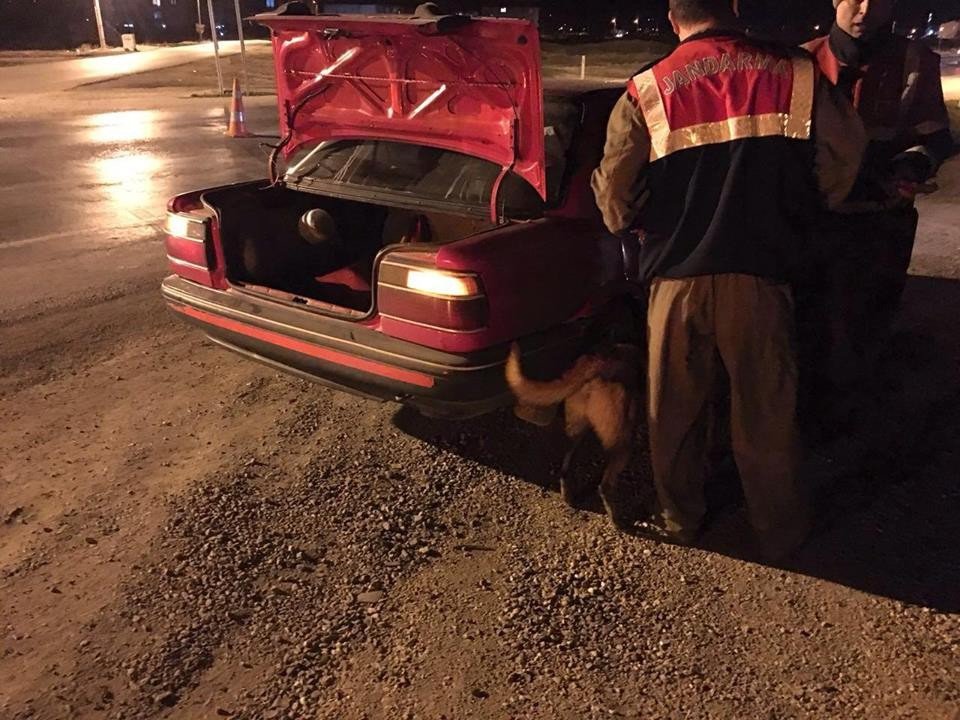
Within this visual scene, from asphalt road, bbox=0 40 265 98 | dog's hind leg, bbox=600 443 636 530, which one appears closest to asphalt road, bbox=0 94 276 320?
dog's hind leg, bbox=600 443 636 530

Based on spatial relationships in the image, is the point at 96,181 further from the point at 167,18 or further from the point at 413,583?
the point at 167,18

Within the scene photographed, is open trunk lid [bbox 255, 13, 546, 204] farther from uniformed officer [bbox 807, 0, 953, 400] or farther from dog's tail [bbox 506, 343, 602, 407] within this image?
uniformed officer [bbox 807, 0, 953, 400]

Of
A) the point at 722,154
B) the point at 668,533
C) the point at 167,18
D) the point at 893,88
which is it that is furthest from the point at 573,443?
the point at 167,18

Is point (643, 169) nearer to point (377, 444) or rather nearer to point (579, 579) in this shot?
point (579, 579)

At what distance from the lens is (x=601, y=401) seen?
330cm

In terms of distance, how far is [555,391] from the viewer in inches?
130

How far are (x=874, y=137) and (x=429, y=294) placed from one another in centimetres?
218

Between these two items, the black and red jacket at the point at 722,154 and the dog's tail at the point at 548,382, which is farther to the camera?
the dog's tail at the point at 548,382

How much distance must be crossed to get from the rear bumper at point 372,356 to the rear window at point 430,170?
0.64m

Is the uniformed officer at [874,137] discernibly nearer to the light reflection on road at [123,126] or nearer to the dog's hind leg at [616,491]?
the dog's hind leg at [616,491]

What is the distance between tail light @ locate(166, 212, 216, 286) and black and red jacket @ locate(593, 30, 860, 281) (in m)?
1.95

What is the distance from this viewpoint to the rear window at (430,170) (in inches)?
137

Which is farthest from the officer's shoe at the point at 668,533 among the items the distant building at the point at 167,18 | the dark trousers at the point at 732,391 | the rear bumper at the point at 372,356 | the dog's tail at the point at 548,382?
the distant building at the point at 167,18

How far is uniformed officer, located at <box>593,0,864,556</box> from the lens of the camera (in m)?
2.50
